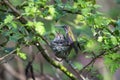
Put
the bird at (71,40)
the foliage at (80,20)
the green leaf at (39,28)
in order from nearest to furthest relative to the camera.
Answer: the green leaf at (39,28), the foliage at (80,20), the bird at (71,40)

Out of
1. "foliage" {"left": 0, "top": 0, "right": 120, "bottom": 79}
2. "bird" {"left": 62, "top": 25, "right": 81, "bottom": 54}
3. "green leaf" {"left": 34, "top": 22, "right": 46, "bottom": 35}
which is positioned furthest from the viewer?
"bird" {"left": 62, "top": 25, "right": 81, "bottom": 54}

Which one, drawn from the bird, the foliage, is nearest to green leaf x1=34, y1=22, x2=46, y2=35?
the foliage

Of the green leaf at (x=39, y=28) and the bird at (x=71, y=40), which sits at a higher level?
the bird at (x=71, y=40)

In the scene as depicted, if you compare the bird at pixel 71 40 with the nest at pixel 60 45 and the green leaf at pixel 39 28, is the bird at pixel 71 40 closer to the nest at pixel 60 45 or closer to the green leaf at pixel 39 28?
the nest at pixel 60 45

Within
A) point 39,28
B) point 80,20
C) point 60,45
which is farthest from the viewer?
point 60,45

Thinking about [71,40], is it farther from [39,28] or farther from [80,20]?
[39,28]

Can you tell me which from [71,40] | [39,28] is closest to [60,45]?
[71,40]

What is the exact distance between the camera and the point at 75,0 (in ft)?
6.91

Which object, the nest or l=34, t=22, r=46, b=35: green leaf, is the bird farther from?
l=34, t=22, r=46, b=35: green leaf

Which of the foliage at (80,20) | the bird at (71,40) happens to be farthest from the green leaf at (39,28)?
the bird at (71,40)

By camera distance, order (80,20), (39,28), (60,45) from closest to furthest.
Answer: (39,28), (80,20), (60,45)

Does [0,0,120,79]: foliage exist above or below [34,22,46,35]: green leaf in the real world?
above

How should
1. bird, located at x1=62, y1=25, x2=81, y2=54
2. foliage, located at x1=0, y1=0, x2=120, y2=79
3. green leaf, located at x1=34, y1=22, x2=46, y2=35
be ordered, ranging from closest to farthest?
green leaf, located at x1=34, y1=22, x2=46, y2=35 → foliage, located at x1=0, y1=0, x2=120, y2=79 → bird, located at x1=62, y1=25, x2=81, y2=54

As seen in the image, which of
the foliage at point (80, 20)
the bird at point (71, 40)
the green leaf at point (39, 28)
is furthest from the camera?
the bird at point (71, 40)
